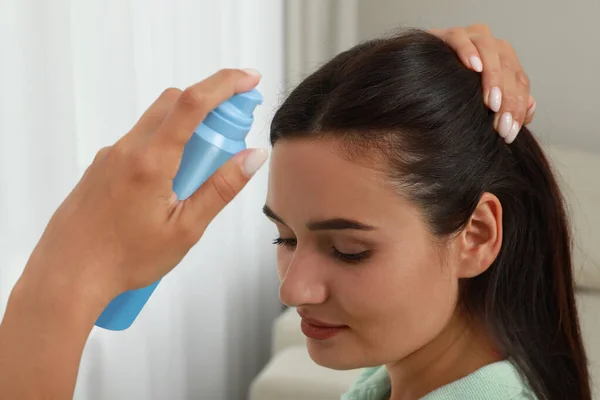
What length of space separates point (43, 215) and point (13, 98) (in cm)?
19

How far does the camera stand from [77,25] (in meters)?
1.11

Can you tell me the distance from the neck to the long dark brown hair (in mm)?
18

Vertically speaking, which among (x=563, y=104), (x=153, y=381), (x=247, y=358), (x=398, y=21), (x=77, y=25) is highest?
(x=77, y=25)

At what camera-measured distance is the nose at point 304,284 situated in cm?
79

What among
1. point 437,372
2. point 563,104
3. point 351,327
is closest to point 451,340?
point 437,372

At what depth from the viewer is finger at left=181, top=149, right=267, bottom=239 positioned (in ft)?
1.82

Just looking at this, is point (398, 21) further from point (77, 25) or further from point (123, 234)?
point (123, 234)

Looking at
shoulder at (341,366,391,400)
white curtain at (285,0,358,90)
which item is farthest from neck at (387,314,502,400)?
white curtain at (285,0,358,90)

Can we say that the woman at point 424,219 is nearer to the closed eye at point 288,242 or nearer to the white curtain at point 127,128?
the closed eye at point 288,242

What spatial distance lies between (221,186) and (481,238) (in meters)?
0.40

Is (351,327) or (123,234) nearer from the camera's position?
(123,234)

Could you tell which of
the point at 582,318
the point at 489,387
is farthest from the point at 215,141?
the point at 582,318

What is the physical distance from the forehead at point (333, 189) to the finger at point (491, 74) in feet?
0.52

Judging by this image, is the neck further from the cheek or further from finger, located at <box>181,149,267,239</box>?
finger, located at <box>181,149,267,239</box>
